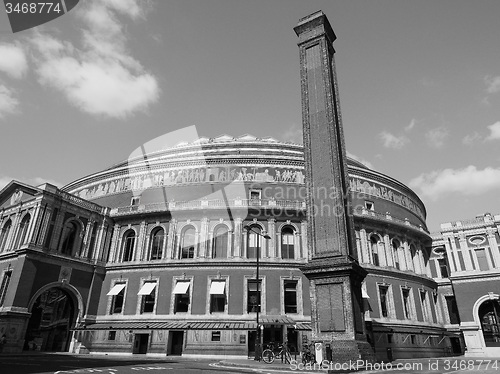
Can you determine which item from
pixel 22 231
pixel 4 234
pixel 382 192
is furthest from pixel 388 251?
pixel 4 234

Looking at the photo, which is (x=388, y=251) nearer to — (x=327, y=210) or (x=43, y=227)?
(x=327, y=210)

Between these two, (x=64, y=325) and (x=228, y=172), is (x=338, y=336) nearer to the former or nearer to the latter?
(x=228, y=172)

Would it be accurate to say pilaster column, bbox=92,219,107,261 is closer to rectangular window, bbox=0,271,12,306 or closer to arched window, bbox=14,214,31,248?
arched window, bbox=14,214,31,248

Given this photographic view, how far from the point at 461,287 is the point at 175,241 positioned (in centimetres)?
3019

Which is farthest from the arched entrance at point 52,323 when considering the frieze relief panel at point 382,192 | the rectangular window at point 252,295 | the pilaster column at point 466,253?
the pilaster column at point 466,253

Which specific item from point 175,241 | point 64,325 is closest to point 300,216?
point 175,241

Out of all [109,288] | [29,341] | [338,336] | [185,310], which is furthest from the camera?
[29,341]

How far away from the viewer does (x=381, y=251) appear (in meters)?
37.3

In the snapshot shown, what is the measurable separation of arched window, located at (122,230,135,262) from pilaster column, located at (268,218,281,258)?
43.6 ft

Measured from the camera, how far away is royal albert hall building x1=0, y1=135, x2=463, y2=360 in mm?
30516

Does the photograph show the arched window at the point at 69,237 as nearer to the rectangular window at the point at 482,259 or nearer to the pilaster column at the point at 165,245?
the pilaster column at the point at 165,245

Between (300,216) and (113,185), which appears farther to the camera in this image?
(113,185)

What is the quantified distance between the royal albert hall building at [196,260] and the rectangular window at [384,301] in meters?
0.11

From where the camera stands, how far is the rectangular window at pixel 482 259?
39.1 meters
